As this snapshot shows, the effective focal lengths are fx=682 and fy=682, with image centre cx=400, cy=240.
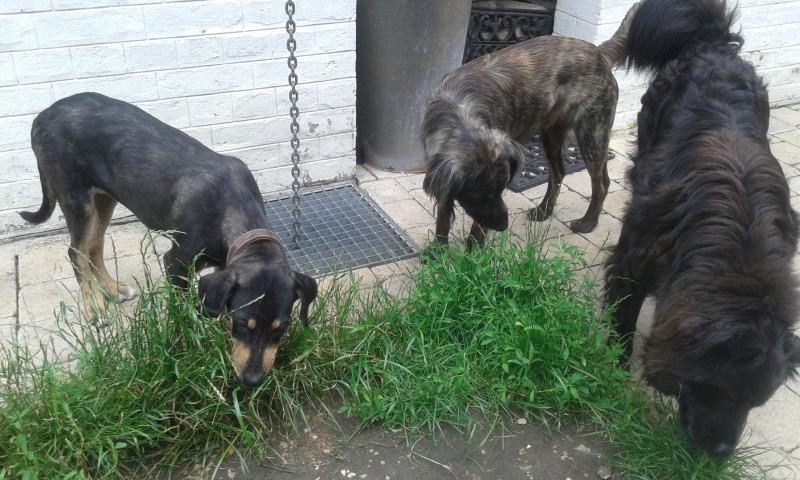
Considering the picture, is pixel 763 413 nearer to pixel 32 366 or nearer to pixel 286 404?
pixel 286 404

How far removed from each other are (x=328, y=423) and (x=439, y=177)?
1501 millimetres

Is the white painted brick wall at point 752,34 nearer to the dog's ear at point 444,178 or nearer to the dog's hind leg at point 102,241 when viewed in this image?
the dog's ear at point 444,178

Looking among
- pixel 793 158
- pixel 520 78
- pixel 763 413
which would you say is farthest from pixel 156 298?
pixel 793 158

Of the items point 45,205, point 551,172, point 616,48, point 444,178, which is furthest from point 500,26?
point 45,205

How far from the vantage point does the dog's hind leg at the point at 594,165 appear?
4.61 metres

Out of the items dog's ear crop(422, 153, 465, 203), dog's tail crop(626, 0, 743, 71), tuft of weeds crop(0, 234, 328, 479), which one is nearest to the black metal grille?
dog's tail crop(626, 0, 743, 71)

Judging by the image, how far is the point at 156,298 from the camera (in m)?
A: 2.96

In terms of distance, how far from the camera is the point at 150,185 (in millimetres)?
3508

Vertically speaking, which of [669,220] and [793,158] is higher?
[669,220]

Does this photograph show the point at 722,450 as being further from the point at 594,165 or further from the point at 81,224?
the point at 81,224

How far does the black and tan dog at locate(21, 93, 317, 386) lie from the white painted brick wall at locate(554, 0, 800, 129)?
354 centimetres

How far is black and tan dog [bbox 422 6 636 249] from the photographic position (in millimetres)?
3852

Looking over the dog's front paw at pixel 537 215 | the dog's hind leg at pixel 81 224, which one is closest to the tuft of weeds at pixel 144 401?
the dog's hind leg at pixel 81 224

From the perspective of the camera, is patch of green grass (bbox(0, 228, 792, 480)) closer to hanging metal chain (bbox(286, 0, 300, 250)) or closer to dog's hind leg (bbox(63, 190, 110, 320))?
dog's hind leg (bbox(63, 190, 110, 320))
